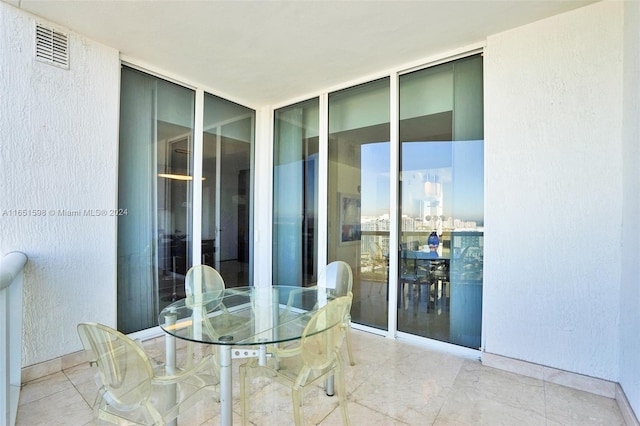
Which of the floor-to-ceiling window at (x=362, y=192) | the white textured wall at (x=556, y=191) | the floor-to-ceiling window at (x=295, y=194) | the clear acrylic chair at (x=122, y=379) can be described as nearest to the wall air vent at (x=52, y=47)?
the floor-to-ceiling window at (x=295, y=194)

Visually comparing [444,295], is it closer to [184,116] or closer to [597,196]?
[597,196]

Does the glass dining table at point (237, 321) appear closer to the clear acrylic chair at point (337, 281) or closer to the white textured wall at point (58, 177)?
the clear acrylic chair at point (337, 281)

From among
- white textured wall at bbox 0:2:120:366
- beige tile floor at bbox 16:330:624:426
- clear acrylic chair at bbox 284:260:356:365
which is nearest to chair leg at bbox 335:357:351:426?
beige tile floor at bbox 16:330:624:426

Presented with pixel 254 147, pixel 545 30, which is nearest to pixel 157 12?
pixel 254 147

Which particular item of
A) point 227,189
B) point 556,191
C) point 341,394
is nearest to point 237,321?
point 341,394

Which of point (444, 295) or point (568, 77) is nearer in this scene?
point (568, 77)

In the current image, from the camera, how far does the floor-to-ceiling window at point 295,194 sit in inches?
154

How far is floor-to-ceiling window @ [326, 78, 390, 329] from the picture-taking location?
3293 mm

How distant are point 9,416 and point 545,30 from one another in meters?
4.30

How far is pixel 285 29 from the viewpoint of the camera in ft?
8.21

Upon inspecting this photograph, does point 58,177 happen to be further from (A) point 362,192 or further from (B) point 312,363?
(A) point 362,192

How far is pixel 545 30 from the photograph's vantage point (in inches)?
92.7

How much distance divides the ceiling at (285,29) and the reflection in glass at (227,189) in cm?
68

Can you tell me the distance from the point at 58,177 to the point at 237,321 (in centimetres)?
193
